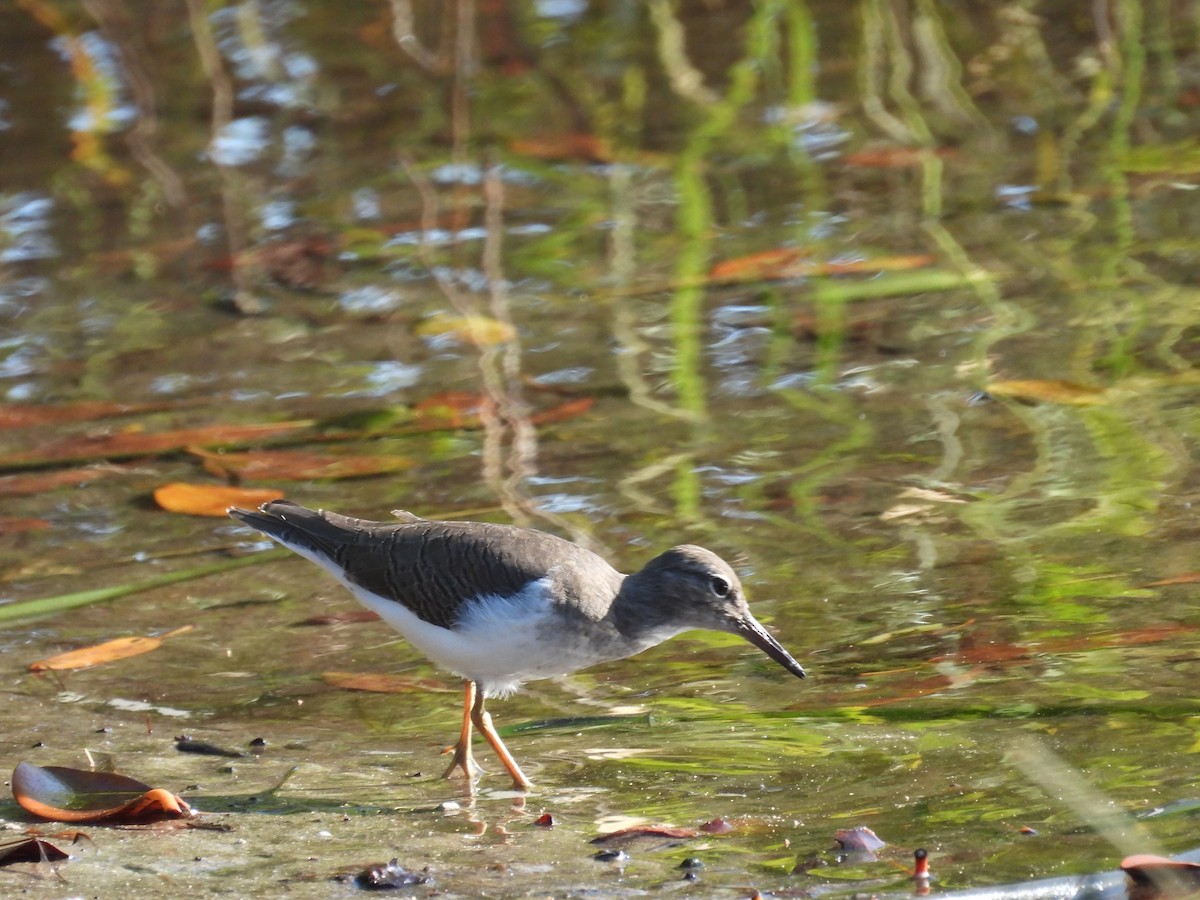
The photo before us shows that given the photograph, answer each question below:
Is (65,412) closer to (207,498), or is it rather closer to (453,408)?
(207,498)

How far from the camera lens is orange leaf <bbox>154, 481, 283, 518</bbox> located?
6512 mm

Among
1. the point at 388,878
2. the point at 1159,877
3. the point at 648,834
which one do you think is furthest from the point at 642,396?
the point at 1159,877

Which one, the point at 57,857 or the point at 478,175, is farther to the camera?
the point at 478,175

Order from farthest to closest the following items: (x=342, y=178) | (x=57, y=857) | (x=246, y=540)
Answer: (x=342, y=178) < (x=246, y=540) < (x=57, y=857)

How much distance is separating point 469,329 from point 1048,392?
2.69 m

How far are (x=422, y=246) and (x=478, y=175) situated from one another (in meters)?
1.09

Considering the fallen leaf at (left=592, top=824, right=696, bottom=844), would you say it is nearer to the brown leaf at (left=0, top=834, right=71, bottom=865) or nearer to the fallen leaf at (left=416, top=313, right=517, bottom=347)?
the brown leaf at (left=0, top=834, right=71, bottom=865)

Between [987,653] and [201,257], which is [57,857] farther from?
[201,257]

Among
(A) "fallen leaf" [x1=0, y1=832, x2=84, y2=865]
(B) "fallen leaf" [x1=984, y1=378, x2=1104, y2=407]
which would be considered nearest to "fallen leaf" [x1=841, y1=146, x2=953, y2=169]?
(B) "fallen leaf" [x1=984, y1=378, x2=1104, y2=407]

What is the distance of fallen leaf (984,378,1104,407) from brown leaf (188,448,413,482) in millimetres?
2390

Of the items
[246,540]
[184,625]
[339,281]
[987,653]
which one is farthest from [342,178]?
[987,653]

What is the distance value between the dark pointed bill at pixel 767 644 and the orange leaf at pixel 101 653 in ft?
6.30

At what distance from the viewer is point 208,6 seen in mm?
12062

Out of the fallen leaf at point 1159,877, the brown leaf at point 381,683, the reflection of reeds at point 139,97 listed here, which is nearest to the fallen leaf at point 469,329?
the reflection of reeds at point 139,97
